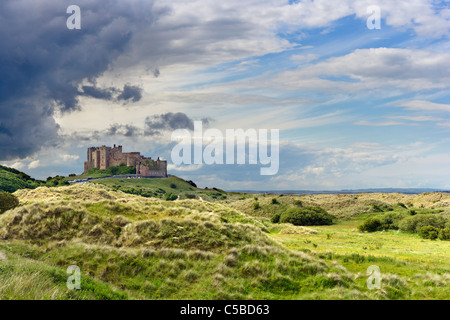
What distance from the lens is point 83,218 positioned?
84.9 ft

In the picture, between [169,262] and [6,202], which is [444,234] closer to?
[169,262]

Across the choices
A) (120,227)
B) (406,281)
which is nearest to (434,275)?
(406,281)

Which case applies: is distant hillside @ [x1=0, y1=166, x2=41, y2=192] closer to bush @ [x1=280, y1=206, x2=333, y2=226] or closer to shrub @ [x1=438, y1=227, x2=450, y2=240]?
bush @ [x1=280, y1=206, x2=333, y2=226]

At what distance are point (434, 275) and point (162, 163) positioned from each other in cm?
16293

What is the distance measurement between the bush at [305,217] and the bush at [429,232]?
57.4 feet

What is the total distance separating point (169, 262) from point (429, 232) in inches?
1360

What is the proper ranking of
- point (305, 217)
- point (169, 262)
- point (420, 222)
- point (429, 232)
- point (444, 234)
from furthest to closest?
point (305, 217), point (420, 222), point (429, 232), point (444, 234), point (169, 262)

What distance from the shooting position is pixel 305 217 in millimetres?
57812

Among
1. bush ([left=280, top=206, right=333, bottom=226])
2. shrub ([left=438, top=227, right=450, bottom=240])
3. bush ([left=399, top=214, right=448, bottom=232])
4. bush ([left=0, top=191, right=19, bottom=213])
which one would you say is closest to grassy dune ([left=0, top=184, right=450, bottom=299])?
shrub ([left=438, top=227, right=450, bottom=240])

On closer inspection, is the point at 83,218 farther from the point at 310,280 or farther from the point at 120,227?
the point at 310,280

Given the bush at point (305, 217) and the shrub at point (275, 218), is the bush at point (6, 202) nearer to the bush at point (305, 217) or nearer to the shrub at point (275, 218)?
the bush at point (305, 217)

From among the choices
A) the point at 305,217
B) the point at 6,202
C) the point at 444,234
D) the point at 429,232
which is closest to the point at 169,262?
the point at 6,202
